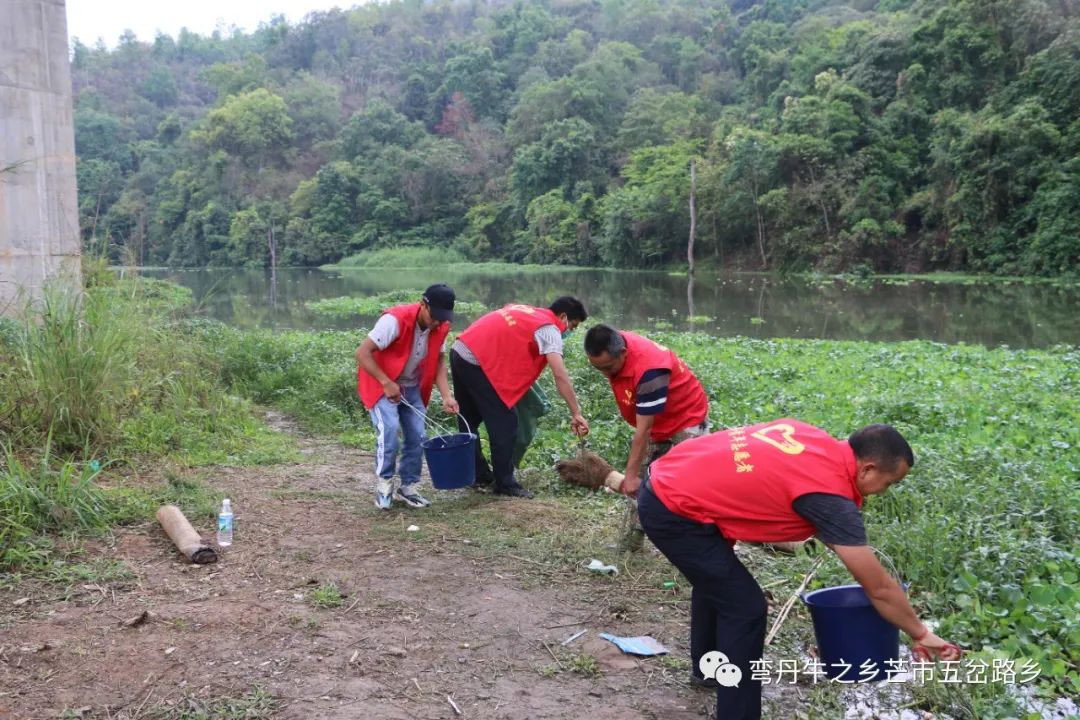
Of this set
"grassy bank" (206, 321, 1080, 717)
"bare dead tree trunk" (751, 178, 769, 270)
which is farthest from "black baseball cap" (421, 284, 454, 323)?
"bare dead tree trunk" (751, 178, 769, 270)

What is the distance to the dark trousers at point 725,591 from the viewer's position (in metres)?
2.91

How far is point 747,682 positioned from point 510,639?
1.27 m

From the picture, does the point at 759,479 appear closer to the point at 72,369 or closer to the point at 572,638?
the point at 572,638

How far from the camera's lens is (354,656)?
3.57m

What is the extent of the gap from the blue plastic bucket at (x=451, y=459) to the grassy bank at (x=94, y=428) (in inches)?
55.6

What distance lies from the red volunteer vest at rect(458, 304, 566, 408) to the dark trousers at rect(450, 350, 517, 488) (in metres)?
0.08

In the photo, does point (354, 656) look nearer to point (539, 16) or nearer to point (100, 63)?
point (539, 16)

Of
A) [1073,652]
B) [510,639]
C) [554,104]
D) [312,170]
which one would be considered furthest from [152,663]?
[312,170]

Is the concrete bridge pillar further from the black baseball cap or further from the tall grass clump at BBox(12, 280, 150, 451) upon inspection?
the black baseball cap

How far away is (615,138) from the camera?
190 ft

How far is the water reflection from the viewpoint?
19625 millimetres

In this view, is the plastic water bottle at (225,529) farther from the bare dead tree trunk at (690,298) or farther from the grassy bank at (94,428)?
the bare dead tree trunk at (690,298)

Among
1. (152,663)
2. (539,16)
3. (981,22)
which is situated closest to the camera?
(152,663)

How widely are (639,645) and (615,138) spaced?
56944 millimetres
